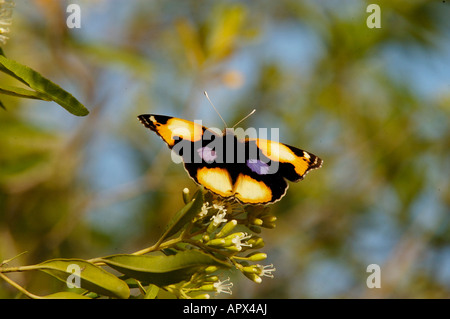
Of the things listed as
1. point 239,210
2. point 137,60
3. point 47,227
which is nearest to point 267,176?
point 239,210

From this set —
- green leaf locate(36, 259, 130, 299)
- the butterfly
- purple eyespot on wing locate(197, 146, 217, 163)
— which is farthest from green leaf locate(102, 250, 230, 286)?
purple eyespot on wing locate(197, 146, 217, 163)

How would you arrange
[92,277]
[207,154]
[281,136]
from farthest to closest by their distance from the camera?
[281,136]
[207,154]
[92,277]

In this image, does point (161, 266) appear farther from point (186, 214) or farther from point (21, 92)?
point (21, 92)

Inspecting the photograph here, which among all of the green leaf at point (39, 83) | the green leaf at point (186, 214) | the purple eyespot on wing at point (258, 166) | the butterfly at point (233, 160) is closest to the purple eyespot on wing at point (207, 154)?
the butterfly at point (233, 160)

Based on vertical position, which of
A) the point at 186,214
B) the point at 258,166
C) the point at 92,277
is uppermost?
the point at 258,166

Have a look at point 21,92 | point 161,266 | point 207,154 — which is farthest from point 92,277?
point 207,154

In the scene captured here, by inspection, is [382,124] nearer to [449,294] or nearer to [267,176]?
[449,294]

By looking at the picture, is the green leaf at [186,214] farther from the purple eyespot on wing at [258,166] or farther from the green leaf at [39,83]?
the purple eyespot on wing at [258,166]

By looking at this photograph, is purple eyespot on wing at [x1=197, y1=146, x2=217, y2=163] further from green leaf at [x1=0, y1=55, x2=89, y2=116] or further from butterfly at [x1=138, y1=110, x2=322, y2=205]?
green leaf at [x1=0, y1=55, x2=89, y2=116]
